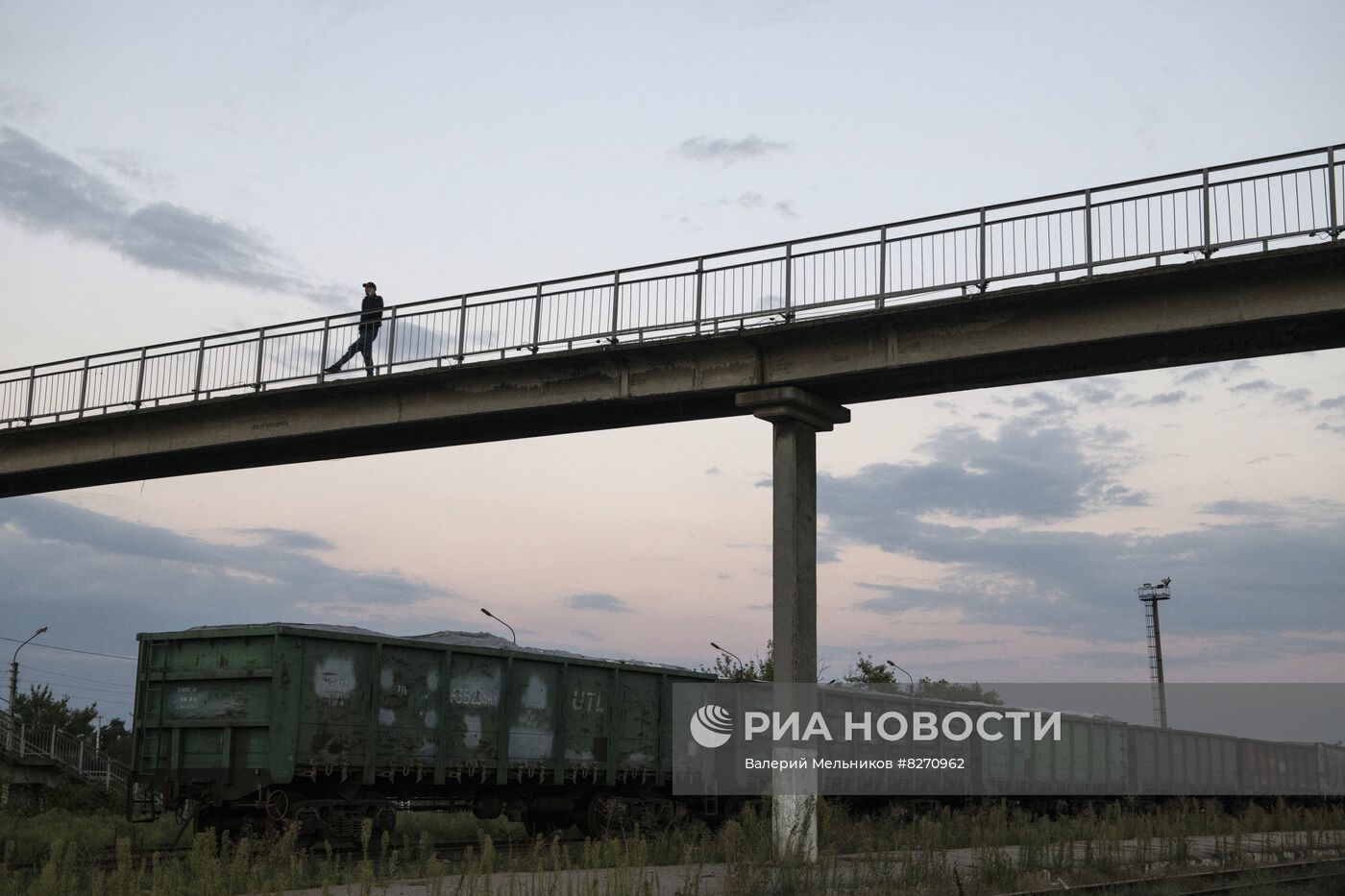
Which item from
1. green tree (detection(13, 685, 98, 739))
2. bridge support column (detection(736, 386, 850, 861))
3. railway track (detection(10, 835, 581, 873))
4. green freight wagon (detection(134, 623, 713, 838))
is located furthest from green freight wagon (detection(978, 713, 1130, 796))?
green tree (detection(13, 685, 98, 739))

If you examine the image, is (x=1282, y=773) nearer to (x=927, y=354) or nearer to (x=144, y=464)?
(x=927, y=354)

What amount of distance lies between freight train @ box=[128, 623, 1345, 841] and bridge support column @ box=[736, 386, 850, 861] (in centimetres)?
232

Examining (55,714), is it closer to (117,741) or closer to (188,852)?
(117,741)

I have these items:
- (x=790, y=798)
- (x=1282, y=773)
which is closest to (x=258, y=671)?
(x=790, y=798)

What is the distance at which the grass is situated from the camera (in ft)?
35.7

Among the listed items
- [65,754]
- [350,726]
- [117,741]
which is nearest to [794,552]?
[350,726]

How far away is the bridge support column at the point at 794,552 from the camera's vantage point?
1828cm

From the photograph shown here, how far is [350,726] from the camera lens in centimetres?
1600

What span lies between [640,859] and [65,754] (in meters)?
21.8

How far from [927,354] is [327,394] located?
38.7 ft

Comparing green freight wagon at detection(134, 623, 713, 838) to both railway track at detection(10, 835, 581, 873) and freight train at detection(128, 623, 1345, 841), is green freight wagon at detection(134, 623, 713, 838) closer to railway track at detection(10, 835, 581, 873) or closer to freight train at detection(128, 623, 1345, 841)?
freight train at detection(128, 623, 1345, 841)

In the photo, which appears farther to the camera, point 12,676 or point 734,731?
point 12,676

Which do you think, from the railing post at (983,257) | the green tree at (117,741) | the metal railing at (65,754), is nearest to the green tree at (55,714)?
the green tree at (117,741)

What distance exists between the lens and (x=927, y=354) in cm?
1922
